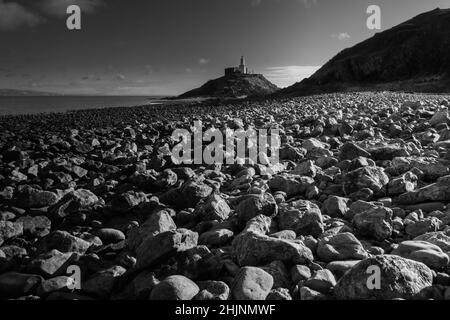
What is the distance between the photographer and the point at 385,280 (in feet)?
7.00

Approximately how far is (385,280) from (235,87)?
123 meters

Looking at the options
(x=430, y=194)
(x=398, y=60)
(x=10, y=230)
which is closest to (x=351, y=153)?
(x=430, y=194)

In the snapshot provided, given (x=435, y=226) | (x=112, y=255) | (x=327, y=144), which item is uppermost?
(x=327, y=144)

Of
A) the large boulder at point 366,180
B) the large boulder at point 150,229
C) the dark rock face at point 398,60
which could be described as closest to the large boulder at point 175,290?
the large boulder at point 150,229

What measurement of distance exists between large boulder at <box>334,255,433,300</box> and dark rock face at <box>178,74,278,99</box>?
114 m

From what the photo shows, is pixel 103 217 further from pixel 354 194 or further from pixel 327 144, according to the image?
pixel 327 144

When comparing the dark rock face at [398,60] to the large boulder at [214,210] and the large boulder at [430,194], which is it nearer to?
the large boulder at [430,194]

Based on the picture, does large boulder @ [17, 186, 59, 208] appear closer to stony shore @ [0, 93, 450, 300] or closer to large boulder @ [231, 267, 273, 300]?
stony shore @ [0, 93, 450, 300]

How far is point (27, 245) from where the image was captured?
3.53 metres

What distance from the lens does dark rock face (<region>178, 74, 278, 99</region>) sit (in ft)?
390

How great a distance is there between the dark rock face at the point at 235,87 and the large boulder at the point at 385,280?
114138 millimetres

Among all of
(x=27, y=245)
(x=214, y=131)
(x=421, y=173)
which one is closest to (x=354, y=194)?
(x=421, y=173)

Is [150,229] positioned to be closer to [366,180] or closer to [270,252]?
[270,252]
